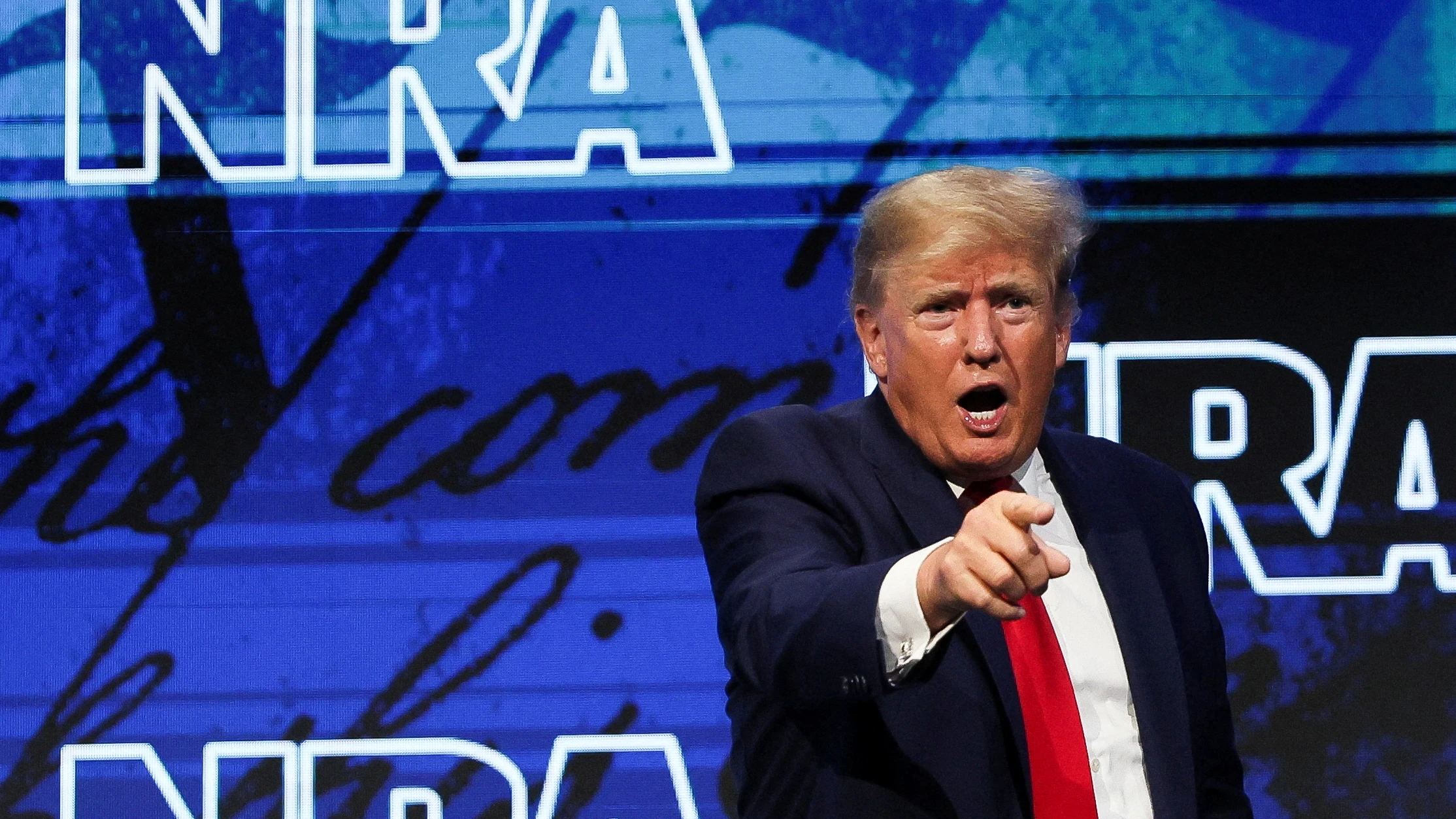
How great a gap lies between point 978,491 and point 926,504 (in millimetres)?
130

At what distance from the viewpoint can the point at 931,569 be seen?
1083 millimetres

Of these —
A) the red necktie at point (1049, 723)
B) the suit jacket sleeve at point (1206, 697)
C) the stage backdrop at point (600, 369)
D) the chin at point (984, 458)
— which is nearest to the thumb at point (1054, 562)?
the red necktie at point (1049, 723)

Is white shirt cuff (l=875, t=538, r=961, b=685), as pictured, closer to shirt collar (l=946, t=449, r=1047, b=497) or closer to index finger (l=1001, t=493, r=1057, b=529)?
index finger (l=1001, t=493, r=1057, b=529)

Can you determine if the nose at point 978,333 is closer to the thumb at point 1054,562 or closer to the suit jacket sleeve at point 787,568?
the suit jacket sleeve at point 787,568

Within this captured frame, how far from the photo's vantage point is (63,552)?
2.67 meters

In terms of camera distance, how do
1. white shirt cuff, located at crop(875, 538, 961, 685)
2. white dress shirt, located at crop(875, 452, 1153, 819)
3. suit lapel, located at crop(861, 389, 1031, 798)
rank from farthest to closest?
white dress shirt, located at crop(875, 452, 1153, 819), suit lapel, located at crop(861, 389, 1031, 798), white shirt cuff, located at crop(875, 538, 961, 685)

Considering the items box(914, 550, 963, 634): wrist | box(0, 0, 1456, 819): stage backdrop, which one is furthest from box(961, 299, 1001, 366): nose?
box(0, 0, 1456, 819): stage backdrop

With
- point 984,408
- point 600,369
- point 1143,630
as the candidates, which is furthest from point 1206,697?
point 600,369

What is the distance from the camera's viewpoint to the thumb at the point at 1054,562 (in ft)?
3.36

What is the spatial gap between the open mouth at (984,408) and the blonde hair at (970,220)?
126 mm

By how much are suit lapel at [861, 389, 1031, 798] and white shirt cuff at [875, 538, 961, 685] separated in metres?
0.11

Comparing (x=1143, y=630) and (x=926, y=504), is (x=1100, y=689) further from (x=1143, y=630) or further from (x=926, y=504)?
(x=926, y=504)

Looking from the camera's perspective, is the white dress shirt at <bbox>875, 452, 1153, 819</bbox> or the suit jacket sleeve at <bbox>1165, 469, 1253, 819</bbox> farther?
the suit jacket sleeve at <bbox>1165, 469, 1253, 819</bbox>

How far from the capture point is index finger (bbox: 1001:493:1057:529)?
101cm
